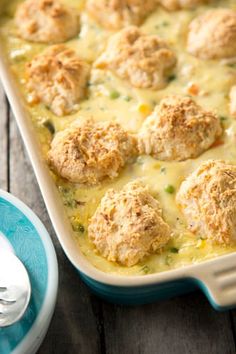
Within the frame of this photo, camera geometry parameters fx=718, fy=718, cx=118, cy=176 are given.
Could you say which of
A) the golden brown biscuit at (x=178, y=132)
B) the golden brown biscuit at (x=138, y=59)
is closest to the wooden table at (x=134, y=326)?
the golden brown biscuit at (x=178, y=132)

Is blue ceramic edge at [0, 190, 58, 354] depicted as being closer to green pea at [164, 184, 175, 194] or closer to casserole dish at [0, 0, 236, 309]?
casserole dish at [0, 0, 236, 309]

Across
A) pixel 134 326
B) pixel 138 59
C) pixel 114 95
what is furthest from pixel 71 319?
pixel 138 59

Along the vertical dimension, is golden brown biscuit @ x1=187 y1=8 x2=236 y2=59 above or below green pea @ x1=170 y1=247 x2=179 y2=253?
above

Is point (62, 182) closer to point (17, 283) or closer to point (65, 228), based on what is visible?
point (65, 228)

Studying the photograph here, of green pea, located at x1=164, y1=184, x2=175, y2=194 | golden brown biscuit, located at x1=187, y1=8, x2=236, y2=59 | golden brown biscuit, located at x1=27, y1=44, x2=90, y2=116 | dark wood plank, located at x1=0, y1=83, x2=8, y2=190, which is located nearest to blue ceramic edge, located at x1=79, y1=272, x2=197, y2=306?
green pea, located at x1=164, y1=184, x2=175, y2=194

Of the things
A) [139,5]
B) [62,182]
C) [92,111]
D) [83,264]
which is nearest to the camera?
[83,264]

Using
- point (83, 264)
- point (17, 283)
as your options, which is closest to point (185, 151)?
point (83, 264)

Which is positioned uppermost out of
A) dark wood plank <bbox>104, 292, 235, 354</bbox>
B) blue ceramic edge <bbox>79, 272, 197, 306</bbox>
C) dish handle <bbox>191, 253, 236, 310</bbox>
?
dish handle <bbox>191, 253, 236, 310</bbox>
